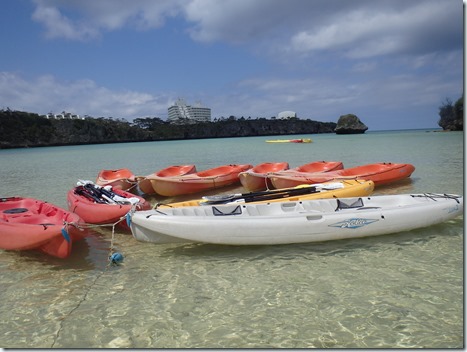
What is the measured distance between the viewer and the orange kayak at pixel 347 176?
1024 centimetres

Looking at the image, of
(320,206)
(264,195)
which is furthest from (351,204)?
(264,195)

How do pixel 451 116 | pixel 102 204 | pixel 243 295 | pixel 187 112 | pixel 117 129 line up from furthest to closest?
pixel 187 112 < pixel 117 129 < pixel 451 116 < pixel 102 204 < pixel 243 295

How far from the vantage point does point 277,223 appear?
558cm

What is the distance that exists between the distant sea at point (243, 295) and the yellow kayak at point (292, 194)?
1423mm

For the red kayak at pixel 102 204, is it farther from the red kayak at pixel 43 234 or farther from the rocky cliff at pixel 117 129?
the rocky cliff at pixel 117 129

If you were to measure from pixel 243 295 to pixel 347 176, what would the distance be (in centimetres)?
742

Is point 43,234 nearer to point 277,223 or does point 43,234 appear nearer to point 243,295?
point 243,295

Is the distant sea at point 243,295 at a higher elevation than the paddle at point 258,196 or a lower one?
lower

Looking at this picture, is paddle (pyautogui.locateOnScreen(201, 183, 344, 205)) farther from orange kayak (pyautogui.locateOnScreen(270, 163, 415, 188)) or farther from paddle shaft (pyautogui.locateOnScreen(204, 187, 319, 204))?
orange kayak (pyautogui.locateOnScreen(270, 163, 415, 188))

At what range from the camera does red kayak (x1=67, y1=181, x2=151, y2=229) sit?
6.90m

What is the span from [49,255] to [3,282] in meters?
0.86

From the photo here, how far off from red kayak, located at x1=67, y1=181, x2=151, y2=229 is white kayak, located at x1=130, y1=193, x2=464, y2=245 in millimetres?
984

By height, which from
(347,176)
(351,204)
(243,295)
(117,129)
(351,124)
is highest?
(117,129)

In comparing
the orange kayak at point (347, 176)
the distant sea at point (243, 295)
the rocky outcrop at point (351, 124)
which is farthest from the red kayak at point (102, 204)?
the rocky outcrop at point (351, 124)
